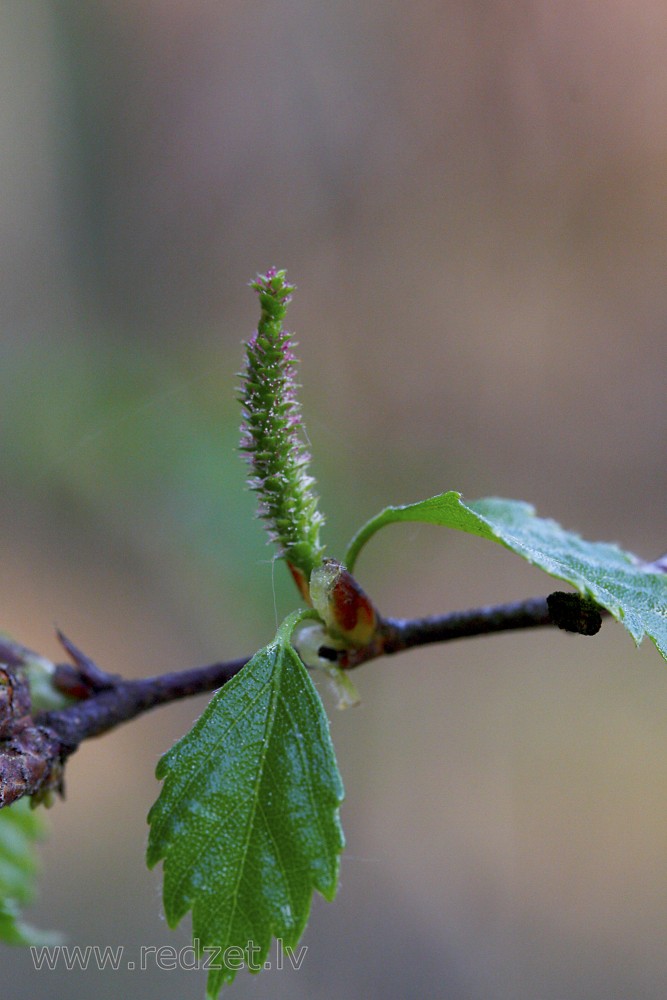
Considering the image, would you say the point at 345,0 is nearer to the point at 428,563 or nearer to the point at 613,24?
the point at 613,24

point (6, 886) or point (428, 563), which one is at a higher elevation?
point (428, 563)

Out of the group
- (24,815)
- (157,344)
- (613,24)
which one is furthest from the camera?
(613,24)

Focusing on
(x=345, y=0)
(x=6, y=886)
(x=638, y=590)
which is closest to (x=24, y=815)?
(x=6, y=886)

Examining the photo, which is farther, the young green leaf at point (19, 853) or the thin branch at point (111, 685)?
the young green leaf at point (19, 853)

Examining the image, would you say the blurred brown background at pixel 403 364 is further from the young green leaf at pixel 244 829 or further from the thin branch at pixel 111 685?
the young green leaf at pixel 244 829

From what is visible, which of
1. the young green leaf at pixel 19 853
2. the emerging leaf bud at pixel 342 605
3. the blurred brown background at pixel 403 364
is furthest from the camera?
the blurred brown background at pixel 403 364

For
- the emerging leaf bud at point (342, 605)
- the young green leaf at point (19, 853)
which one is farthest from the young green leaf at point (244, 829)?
the young green leaf at point (19, 853)

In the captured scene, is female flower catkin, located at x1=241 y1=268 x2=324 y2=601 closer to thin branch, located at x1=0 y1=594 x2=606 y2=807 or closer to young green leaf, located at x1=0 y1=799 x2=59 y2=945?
thin branch, located at x1=0 y1=594 x2=606 y2=807
